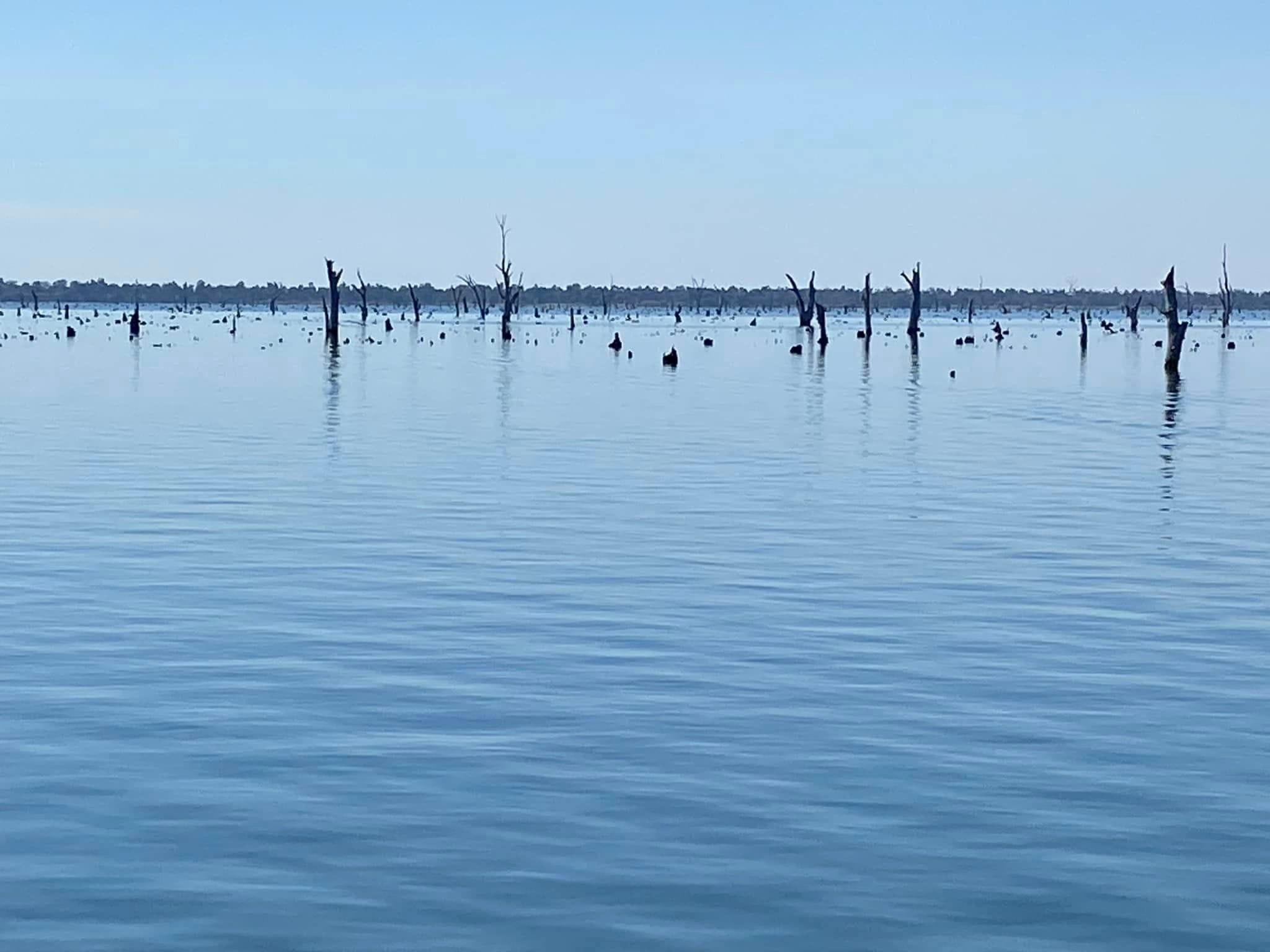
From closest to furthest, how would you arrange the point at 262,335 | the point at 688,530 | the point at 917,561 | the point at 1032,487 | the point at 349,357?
the point at 917,561, the point at 688,530, the point at 1032,487, the point at 349,357, the point at 262,335

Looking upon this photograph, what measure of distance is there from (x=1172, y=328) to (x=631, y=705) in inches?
2261

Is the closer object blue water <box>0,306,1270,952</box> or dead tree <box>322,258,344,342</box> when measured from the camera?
blue water <box>0,306,1270,952</box>

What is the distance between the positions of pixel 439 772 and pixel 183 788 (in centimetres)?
144

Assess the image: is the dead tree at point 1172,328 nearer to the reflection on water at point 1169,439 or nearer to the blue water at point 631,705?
the reflection on water at point 1169,439

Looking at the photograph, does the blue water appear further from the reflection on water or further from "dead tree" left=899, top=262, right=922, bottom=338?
"dead tree" left=899, top=262, right=922, bottom=338

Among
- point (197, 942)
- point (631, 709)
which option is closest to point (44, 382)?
point (631, 709)

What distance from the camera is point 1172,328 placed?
66938 millimetres

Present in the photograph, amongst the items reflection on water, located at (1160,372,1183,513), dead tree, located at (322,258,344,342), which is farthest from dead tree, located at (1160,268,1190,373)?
dead tree, located at (322,258,344,342)

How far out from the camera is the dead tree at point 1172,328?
64.8 m

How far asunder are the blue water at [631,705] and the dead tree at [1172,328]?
33.2 metres

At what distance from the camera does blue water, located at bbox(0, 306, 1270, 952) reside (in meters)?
8.90

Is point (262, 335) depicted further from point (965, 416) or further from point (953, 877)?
point (953, 877)

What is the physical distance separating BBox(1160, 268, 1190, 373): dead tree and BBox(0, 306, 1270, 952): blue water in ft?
109

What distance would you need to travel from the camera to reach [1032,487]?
29.5 meters
